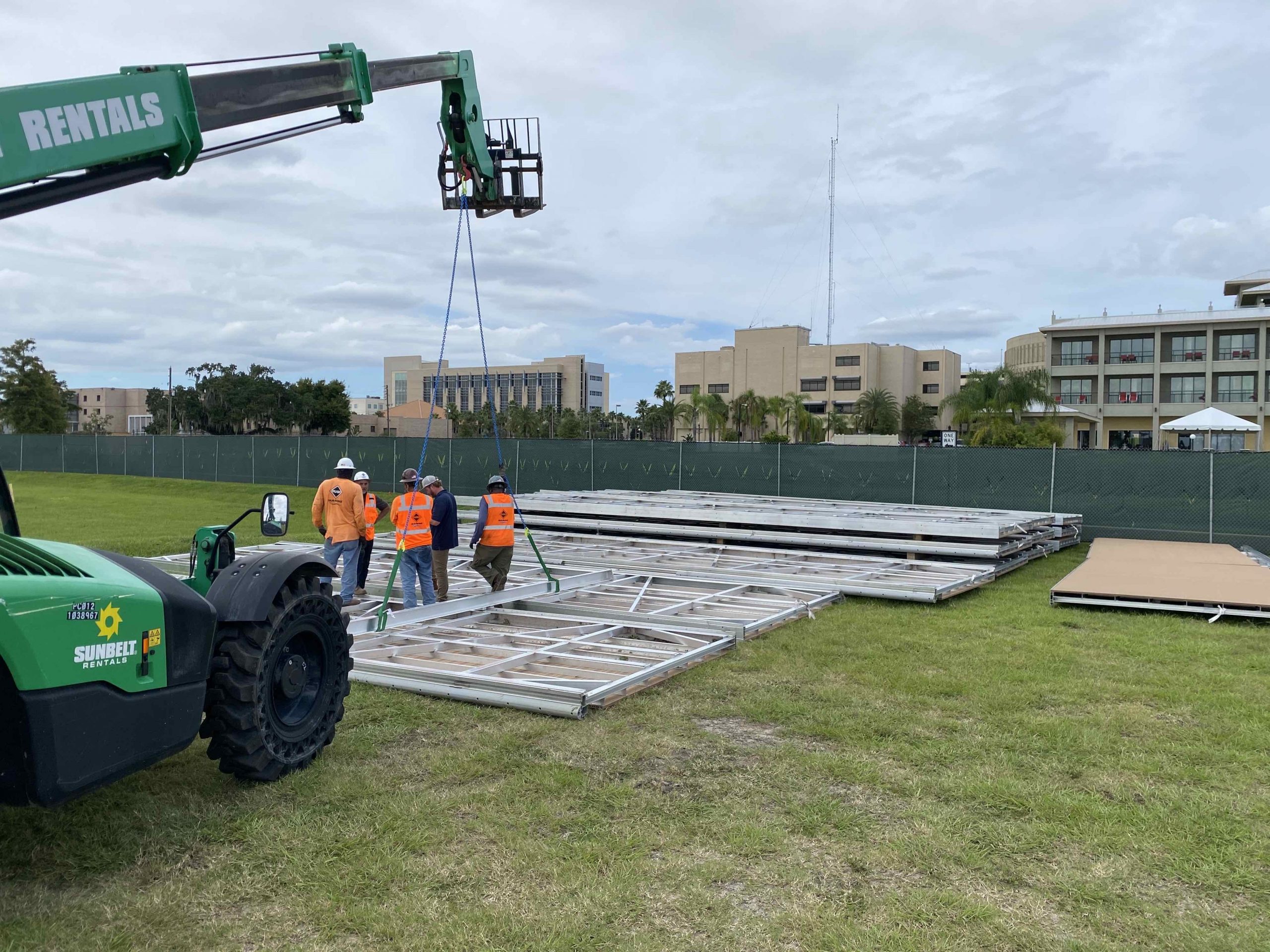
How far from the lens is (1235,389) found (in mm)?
72375

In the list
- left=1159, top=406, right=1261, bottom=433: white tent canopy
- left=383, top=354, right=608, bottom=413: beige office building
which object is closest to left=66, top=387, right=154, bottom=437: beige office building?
left=383, top=354, right=608, bottom=413: beige office building

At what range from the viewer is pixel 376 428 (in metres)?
137

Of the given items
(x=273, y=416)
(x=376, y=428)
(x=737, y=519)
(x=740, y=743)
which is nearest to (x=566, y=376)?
(x=376, y=428)

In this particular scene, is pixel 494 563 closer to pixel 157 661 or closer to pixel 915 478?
pixel 157 661

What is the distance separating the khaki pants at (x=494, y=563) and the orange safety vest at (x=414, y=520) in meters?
0.68

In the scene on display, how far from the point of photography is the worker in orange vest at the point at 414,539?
1098cm

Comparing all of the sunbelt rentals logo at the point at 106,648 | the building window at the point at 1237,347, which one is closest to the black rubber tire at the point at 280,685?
the sunbelt rentals logo at the point at 106,648

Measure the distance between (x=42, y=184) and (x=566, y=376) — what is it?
173 metres

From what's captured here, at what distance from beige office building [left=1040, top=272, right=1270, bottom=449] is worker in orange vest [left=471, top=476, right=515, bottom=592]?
224 ft

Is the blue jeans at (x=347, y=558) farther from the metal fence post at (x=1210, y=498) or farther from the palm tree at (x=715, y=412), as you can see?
A: the palm tree at (x=715, y=412)

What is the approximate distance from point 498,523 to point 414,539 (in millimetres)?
1012

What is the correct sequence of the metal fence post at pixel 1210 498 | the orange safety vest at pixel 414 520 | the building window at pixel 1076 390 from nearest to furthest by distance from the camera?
the orange safety vest at pixel 414 520 < the metal fence post at pixel 1210 498 < the building window at pixel 1076 390

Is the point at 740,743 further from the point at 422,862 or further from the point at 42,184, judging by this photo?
the point at 42,184

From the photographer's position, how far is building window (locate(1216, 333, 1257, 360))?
235 ft
